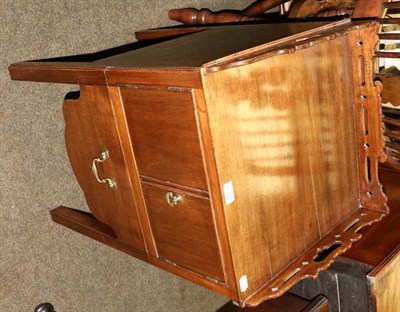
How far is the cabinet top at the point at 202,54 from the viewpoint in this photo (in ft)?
2.14

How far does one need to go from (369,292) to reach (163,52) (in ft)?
1.73

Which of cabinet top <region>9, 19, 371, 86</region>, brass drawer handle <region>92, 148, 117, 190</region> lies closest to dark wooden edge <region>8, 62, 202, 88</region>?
cabinet top <region>9, 19, 371, 86</region>

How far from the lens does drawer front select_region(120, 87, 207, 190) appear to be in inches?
26.3

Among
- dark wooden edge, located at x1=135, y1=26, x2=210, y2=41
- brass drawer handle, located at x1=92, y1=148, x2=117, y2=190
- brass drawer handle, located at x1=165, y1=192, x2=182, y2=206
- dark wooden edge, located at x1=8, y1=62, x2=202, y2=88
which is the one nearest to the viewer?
dark wooden edge, located at x1=8, y1=62, x2=202, y2=88

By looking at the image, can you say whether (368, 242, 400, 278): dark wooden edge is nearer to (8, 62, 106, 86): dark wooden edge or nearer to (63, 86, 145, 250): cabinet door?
(63, 86, 145, 250): cabinet door

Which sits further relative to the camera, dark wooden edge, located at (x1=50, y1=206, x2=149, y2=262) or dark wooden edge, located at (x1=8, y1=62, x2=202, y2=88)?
dark wooden edge, located at (x1=50, y1=206, x2=149, y2=262)

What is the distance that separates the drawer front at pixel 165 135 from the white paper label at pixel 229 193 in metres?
0.03

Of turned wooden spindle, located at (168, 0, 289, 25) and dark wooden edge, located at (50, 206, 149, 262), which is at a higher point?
turned wooden spindle, located at (168, 0, 289, 25)

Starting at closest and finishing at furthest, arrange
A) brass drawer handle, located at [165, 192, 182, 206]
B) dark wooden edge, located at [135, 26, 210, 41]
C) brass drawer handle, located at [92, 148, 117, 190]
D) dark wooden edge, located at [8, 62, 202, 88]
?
dark wooden edge, located at [8, 62, 202, 88] < brass drawer handle, located at [165, 192, 182, 206] < brass drawer handle, located at [92, 148, 117, 190] < dark wooden edge, located at [135, 26, 210, 41]

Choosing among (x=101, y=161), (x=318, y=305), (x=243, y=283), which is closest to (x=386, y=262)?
(x=318, y=305)

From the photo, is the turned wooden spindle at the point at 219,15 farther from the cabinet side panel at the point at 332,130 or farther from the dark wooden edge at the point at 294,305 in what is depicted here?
the dark wooden edge at the point at 294,305

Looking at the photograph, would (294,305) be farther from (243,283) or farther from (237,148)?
(237,148)

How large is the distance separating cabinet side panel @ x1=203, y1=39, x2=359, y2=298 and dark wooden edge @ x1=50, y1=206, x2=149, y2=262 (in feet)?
0.80

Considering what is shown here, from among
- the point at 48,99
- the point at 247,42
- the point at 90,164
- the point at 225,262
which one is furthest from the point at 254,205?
the point at 48,99
